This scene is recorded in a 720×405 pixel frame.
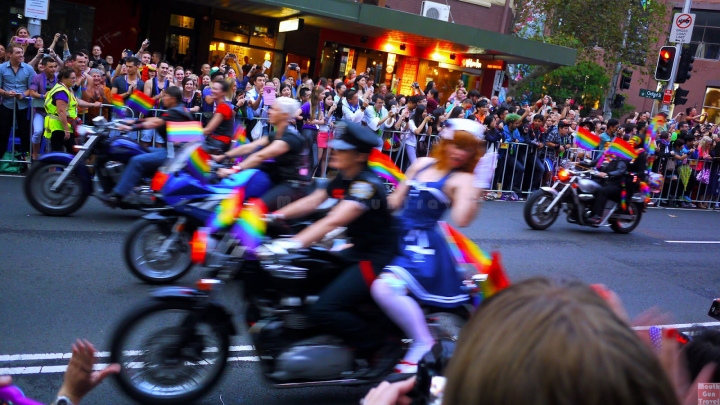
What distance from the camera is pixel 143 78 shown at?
42.3 feet

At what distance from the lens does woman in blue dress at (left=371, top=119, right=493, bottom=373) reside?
14.0 feet

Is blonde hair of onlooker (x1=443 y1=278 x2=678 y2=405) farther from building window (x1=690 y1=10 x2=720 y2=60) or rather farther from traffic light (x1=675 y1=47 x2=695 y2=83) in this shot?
building window (x1=690 y1=10 x2=720 y2=60)

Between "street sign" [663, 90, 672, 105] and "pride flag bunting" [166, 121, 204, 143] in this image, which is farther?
"street sign" [663, 90, 672, 105]

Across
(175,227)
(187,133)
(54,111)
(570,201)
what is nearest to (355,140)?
(175,227)

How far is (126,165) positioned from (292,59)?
1417cm

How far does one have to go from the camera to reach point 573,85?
31875 mm

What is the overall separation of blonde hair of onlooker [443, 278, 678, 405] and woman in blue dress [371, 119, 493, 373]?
3000 millimetres

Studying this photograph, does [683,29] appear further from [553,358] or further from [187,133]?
[553,358]

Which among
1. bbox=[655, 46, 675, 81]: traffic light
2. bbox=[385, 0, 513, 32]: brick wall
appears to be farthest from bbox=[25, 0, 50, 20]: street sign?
bbox=[655, 46, 675, 81]: traffic light

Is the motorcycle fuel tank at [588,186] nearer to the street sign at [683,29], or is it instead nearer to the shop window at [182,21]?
the street sign at [683,29]

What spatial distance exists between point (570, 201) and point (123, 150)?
275 inches

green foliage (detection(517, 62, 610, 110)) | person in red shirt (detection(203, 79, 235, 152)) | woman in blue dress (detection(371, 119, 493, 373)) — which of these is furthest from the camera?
green foliage (detection(517, 62, 610, 110))

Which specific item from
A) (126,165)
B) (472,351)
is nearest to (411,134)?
(126,165)

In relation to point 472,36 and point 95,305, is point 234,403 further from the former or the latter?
point 472,36
